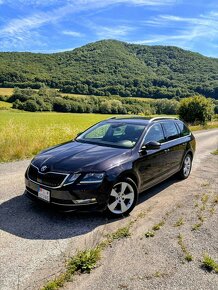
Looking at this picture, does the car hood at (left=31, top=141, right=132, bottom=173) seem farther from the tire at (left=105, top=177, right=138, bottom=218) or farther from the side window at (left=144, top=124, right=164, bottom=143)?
the side window at (left=144, top=124, right=164, bottom=143)

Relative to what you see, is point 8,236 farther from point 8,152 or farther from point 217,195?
point 8,152

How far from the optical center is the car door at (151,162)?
509cm

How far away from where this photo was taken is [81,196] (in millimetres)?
4188

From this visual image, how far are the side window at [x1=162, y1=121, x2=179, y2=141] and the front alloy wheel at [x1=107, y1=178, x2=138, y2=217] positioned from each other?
2.01m

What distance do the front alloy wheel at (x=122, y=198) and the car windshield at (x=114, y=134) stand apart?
792 millimetres

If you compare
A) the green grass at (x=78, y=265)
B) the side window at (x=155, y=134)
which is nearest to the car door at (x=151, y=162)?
the side window at (x=155, y=134)

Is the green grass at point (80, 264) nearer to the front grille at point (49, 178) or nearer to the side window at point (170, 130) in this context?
the front grille at point (49, 178)

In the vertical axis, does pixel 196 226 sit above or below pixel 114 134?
below

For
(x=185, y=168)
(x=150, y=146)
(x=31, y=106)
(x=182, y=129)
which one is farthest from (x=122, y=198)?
(x=31, y=106)

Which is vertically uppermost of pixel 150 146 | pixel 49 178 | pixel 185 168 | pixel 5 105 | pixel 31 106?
pixel 5 105

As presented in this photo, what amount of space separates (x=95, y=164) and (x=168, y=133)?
263 cm

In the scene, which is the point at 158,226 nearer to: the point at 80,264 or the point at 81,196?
the point at 81,196

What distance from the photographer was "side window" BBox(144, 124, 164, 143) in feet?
18.2

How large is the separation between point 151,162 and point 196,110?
31.1 metres
